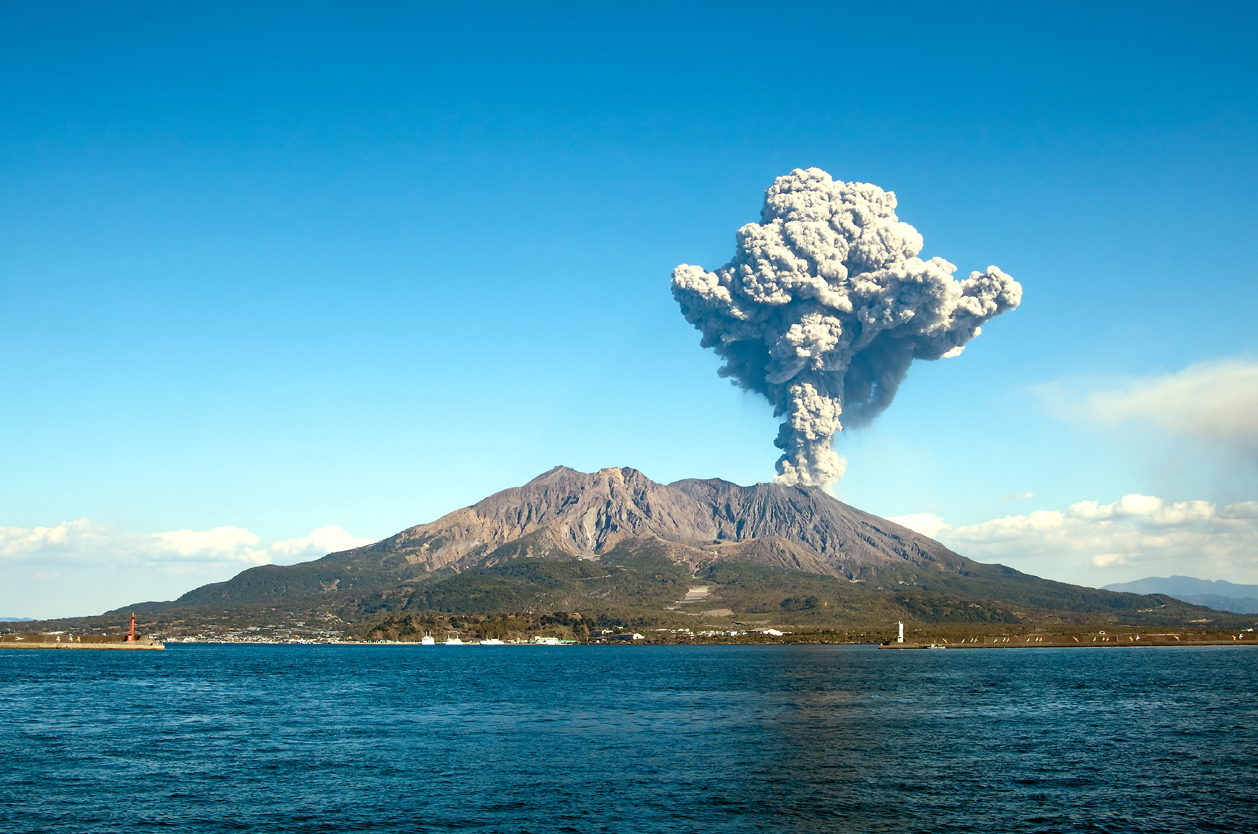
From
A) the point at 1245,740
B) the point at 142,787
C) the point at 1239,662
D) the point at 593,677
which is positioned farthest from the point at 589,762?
the point at 1239,662

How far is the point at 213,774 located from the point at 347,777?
25.0ft

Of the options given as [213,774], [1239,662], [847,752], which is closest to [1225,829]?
[847,752]

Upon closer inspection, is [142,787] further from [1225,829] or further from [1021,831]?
[1225,829]

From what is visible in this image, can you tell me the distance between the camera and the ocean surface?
43.5 m

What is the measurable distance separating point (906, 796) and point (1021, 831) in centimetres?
761

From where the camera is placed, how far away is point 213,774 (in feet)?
176

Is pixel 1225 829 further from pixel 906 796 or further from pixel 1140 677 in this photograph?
pixel 1140 677

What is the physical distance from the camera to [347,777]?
52844mm

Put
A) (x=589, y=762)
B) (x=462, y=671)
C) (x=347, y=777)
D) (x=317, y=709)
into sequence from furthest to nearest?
(x=462, y=671)
(x=317, y=709)
(x=589, y=762)
(x=347, y=777)

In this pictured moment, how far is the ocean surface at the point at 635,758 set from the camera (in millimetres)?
43469

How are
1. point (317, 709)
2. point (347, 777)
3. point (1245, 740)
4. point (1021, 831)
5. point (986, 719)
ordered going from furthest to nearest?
point (317, 709), point (986, 719), point (1245, 740), point (347, 777), point (1021, 831)

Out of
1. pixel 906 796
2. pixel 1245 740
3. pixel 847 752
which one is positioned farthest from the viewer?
pixel 1245 740

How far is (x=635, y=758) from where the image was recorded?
5856cm

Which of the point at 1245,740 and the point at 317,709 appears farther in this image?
the point at 317,709
